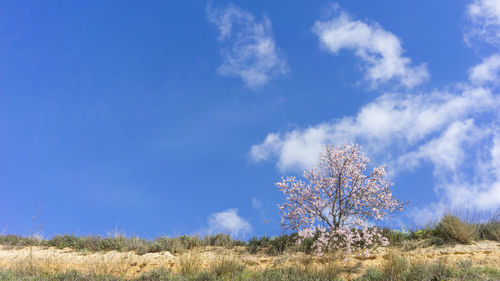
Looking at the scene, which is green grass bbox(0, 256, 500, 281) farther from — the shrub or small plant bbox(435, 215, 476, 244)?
the shrub

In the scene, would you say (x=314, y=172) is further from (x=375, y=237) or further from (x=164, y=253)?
(x=164, y=253)

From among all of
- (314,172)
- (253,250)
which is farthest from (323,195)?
(253,250)

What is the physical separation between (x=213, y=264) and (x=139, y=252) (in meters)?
4.77

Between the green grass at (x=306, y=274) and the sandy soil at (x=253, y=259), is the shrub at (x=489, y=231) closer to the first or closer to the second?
the sandy soil at (x=253, y=259)

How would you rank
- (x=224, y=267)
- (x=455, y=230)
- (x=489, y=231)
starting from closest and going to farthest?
(x=224, y=267)
(x=455, y=230)
(x=489, y=231)

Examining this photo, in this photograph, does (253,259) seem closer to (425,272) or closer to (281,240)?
(281,240)

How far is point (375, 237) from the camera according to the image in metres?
13.8

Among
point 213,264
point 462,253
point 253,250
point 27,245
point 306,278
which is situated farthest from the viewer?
point 27,245

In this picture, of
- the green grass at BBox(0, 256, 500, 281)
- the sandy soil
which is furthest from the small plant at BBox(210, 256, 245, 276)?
the sandy soil

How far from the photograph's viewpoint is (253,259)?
518 inches

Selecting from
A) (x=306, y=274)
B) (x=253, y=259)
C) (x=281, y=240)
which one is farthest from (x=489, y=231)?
(x=253, y=259)

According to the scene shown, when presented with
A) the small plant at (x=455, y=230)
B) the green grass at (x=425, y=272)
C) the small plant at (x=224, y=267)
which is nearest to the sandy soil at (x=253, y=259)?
the small plant at (x=224, y=267)

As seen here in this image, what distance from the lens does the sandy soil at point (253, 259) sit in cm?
1170

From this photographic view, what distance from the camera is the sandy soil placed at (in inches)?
460
